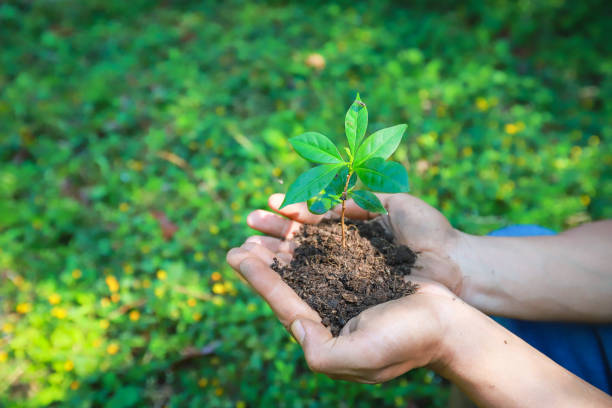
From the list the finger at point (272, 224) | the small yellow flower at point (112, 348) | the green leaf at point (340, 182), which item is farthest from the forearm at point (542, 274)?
the small yellow flower at point (112, 348)

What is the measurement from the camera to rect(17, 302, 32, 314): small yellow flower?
98.5 inches

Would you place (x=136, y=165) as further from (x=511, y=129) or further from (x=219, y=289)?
(x=511, y=129)

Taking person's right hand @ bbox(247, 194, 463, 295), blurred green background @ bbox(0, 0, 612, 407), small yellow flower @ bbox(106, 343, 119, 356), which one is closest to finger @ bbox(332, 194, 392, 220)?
person's right hand @ bbox(247, 194, 463, 295)

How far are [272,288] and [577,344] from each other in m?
1.26

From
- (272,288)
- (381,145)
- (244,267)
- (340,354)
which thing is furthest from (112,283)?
(381,145)

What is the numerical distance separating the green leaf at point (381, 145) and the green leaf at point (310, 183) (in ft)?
0.28

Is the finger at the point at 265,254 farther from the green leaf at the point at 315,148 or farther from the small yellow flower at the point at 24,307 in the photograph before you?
the small yellow flower at the point at 24,307

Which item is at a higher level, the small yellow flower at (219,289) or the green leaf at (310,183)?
the green leaf at (310,183)

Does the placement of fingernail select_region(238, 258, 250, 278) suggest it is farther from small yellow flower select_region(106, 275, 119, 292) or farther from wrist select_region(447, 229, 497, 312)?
small yellow flower select_region(106, 275, 119, 292)

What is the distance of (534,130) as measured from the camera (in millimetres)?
3322

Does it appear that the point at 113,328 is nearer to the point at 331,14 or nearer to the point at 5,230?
the point at 5,230

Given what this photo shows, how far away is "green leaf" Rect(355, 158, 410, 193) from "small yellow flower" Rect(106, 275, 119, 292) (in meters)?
1.81

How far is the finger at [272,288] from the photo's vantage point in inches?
59.5

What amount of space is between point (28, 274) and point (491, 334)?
267cm
